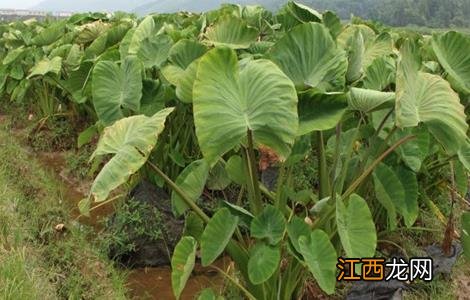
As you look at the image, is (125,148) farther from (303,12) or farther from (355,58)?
(303,12)

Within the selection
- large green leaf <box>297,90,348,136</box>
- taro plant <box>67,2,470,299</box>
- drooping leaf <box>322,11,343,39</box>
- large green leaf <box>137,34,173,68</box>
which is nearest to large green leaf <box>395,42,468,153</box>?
taro plant <box>67,2,470,299</box>

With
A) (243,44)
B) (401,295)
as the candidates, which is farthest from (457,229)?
(243,44)

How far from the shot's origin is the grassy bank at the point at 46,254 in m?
1.94

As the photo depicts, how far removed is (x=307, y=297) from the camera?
84.4 inches

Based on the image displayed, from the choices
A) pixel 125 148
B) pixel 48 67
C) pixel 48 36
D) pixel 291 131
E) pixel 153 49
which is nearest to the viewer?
pixel 291 131

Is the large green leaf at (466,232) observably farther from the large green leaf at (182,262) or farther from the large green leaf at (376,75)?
the large green leaf at (182,262)

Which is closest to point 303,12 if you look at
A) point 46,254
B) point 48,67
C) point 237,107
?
point 237,107

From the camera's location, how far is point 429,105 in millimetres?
1745

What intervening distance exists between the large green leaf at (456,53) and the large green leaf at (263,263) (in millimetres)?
1041

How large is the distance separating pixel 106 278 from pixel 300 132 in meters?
1.14

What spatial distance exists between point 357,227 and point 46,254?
141cm

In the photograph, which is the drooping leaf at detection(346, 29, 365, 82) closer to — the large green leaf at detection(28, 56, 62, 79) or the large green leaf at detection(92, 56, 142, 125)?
the large green leaf at detection(92, 56, 142, 125)

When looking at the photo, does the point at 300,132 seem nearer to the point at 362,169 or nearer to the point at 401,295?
the point at 362,169

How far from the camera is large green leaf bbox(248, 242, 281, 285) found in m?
1.68
